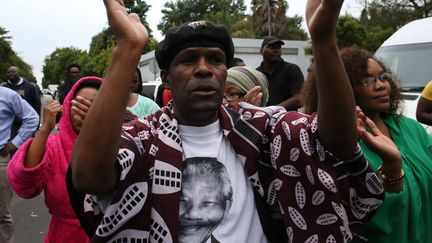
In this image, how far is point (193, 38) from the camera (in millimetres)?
1731

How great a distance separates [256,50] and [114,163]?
16.2m

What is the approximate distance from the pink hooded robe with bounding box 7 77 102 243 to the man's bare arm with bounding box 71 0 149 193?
1231 mm

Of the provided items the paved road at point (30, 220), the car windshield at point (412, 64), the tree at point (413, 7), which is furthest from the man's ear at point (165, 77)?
the tree at point (413, 7)

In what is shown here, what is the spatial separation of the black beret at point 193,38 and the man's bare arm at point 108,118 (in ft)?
0.72

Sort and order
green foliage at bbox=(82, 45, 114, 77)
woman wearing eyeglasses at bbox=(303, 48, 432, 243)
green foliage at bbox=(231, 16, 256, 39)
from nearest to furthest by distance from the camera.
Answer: woman wearing eyeglasses at bbox=(303, 48, 432, 243) < green foliage at bbox=(231, 16, 256, 39) < green foliage at bbox=(82, 45, 114, 77)

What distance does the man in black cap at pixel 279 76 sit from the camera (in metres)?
5.55

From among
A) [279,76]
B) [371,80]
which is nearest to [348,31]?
[279,76]

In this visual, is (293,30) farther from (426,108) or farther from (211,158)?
(211,158)

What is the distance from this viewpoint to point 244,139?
1.79 metres

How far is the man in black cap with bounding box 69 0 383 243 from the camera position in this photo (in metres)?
1.51

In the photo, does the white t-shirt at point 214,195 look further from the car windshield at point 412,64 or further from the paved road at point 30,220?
the car windshield at point 412,64

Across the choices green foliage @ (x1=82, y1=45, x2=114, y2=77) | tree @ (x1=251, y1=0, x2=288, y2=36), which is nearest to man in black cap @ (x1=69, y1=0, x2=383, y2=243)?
tree @ (x1=251, y1=0, x2=288, y2=36)

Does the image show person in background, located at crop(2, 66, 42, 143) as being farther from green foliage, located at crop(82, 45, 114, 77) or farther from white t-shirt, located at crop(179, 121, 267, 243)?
green foliage, located at crop(82, 45, 114, 77)

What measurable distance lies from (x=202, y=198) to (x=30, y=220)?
545 centimetres
